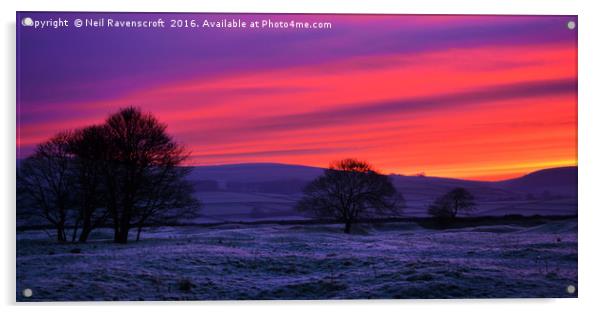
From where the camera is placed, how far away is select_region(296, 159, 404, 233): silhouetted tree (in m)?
24.6

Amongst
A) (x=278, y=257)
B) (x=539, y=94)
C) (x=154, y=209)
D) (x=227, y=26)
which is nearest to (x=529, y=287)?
(x=539, y=94)

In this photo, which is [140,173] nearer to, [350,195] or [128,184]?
[128,184]

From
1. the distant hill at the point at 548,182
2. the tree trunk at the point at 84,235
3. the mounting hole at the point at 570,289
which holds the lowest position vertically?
the mounting hole at the point at 570,289

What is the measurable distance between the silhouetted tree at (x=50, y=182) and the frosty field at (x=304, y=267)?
3.18ft

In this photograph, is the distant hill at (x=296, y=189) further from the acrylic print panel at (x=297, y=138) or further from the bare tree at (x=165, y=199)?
the bare tree at (x=165, y=199)

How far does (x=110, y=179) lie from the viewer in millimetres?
25984

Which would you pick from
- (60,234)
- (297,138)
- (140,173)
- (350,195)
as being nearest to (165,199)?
(140,173)

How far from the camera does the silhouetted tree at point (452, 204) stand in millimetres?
23831

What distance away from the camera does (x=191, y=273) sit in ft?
70.2

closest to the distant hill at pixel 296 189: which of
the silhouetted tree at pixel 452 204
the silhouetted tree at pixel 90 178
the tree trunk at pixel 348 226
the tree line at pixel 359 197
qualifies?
the silhouetted tree at pixel 452 204

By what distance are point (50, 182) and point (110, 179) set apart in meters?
2.35

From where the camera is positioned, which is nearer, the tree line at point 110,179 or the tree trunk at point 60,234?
the tree line at point 110,179

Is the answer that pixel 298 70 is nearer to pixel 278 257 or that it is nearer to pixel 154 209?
pixel 278 257
